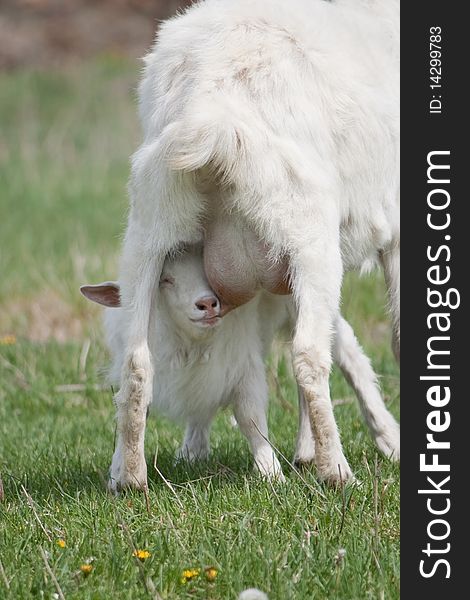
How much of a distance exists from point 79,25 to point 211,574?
2125cm

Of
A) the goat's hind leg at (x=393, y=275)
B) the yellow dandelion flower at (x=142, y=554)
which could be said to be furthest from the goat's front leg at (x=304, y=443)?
the yellow dandelion flower at (x=142, y=554)

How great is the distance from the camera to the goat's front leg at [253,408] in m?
5.13

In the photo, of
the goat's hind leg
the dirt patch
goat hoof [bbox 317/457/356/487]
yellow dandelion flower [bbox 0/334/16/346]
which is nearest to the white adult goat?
goat hoof [bbox 317/457/356/487]

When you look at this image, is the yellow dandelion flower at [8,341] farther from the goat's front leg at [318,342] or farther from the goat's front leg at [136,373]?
the goat's front leg at [318,342]

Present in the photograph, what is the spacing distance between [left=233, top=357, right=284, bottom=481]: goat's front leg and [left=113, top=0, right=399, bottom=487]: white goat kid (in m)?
0.62

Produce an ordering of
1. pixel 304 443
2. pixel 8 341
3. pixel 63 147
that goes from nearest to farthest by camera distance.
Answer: pixel 304 443, pixel 8 341, pixel 63 147

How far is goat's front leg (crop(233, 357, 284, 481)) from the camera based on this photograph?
16.8ft

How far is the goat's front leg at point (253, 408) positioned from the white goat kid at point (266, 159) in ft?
2.02

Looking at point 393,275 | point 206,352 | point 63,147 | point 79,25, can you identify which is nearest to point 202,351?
point 206,352

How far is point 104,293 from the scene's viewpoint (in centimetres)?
524

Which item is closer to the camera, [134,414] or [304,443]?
[134,414]

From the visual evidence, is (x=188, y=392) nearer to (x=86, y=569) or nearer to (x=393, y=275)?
(x=393, y=275)

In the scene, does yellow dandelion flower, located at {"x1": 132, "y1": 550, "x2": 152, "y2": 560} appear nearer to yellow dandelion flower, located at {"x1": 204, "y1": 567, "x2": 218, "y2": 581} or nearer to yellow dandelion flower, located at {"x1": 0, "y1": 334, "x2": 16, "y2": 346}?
yellow dandelion flower, located at {"x1": 204, "y1": 567, "x2": 218, "y2": 581}

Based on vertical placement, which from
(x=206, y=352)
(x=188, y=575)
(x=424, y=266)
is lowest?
(x=188, y=575)
